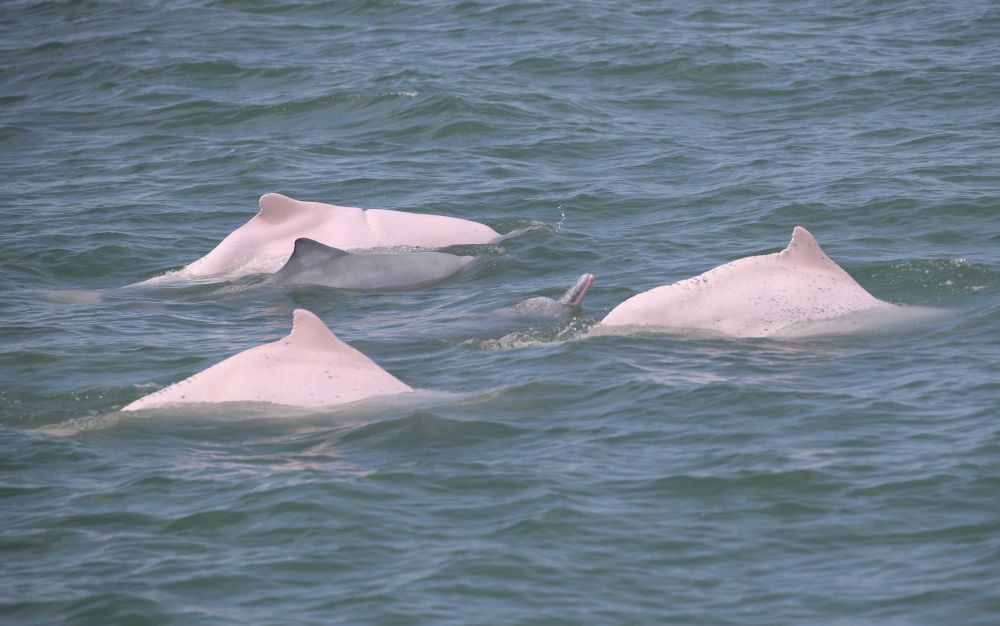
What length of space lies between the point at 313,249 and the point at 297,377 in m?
4.25

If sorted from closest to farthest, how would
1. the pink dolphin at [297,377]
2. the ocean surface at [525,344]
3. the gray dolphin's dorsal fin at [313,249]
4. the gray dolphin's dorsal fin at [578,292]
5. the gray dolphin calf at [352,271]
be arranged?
1. the ocean surface at [525,344]
2. the pink dolphin at [297,377]
3. the gray dolphin's dorsal fin at [578,292]
4. the gray dolphin's dorsal fin at [313,249]
5. the gray dolphin calf at [352,271]

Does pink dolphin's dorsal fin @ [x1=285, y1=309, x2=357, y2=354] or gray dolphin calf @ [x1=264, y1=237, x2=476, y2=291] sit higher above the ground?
pink dolphin's dorsal fin @ [x1=285, y1=309, x2=357, y2=354]

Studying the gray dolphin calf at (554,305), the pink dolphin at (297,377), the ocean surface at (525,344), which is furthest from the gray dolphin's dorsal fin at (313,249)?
the pink dolphin at (297,377)

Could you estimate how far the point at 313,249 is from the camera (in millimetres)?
14445

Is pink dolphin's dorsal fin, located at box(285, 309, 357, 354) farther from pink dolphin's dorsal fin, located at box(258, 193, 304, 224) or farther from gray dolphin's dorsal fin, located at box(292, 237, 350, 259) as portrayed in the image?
pink dolphin's dorsal fin, located at box(258, 193, 304, 224)

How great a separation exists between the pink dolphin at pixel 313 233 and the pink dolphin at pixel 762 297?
4.25 metres

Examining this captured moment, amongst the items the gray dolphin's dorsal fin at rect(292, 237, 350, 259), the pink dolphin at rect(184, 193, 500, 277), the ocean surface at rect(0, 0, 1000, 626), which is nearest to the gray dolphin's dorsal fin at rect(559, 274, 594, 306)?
the ocean surface at rect(0, 0, 1000, 626)

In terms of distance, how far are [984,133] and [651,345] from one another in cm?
928

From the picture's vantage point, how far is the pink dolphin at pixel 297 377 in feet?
33.8

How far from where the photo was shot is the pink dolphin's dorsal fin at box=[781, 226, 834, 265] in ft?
38.7

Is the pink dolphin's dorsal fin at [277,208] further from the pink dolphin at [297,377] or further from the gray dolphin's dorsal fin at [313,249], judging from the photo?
the pink dolphin at [297,377]

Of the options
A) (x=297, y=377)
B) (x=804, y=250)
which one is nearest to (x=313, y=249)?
(x=297, y=377)

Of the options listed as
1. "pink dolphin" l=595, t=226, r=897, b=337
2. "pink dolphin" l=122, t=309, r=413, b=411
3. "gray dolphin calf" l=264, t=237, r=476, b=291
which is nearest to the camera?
"pink dolphin" l=122, t=309, r=413, b=411

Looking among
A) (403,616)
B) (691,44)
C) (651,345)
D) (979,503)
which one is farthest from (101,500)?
(691,44)
